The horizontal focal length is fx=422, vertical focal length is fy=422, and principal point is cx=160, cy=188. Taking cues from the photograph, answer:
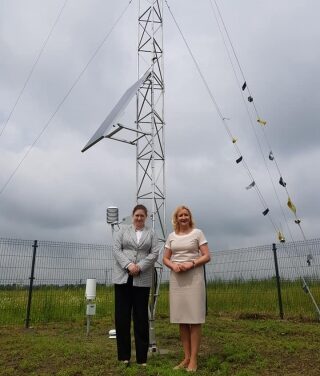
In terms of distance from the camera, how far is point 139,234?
450cm

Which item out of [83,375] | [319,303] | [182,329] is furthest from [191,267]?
[319,303]

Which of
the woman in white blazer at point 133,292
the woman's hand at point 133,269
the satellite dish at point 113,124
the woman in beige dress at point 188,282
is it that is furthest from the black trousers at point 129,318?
the satellite dish at point 113,124

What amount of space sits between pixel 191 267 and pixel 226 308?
635 centimetres

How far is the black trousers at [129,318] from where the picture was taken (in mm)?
4262

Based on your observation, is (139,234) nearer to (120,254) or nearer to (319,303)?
(120,254)

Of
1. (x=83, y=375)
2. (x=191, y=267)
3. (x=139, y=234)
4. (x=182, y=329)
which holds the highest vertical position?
(x=139, y=234)

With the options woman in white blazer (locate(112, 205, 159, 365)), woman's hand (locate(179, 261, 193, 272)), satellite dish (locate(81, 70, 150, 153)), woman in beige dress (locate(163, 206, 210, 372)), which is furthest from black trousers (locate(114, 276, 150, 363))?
satellite dish (locate(81, 70, 150, 153))

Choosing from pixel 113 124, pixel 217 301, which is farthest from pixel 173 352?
pixel 217 301

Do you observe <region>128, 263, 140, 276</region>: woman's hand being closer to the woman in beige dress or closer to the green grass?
the woman in beige dress

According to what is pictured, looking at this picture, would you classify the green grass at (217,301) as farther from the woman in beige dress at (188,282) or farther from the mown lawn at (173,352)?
the woman in beige dress at (188,282)

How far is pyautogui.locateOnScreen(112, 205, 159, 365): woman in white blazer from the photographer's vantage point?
14.0 ft

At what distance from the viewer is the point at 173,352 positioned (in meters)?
5.12

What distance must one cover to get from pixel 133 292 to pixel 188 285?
590 millimetres

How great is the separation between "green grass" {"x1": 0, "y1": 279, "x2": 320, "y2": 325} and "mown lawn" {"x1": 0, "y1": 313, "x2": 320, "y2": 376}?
38.6 inches
